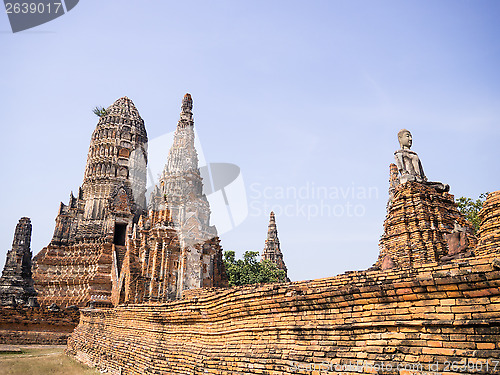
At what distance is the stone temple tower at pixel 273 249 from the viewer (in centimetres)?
4962

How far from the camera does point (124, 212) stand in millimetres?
34969

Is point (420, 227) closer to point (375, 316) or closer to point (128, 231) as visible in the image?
point (375, 316)

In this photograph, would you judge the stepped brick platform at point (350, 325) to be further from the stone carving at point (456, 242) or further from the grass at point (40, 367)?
the grass at point (40, 367)

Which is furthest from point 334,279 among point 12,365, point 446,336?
point 12,365

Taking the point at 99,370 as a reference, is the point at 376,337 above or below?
above

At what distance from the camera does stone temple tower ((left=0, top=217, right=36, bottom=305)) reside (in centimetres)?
2362

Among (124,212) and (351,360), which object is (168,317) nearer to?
(351,360)

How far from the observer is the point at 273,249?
50625 millimetres

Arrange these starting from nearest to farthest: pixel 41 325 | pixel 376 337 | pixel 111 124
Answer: pixel 376 337
pixel 41 325
pixel 111 124

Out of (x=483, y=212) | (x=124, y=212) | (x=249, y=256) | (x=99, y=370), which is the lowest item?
(x=99, y=370)

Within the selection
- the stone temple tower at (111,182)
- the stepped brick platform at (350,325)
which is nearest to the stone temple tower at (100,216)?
the stone temple tower at (111,182)

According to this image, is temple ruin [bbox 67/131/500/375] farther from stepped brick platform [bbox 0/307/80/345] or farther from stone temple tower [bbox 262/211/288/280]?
stone temple tower [bbox 262/211/288/280]

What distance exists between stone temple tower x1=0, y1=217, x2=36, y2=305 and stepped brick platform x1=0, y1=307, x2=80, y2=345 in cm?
286

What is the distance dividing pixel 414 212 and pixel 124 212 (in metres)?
29.2
